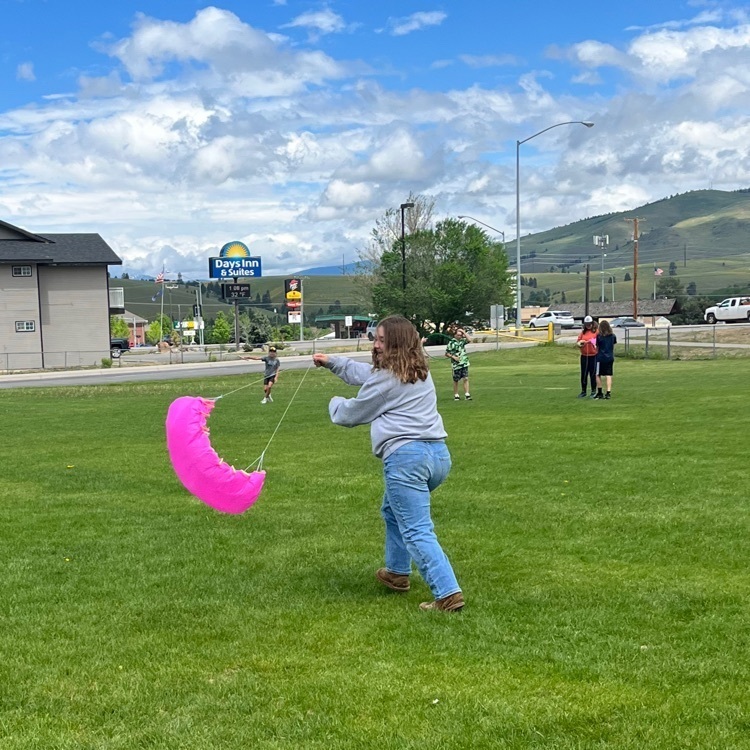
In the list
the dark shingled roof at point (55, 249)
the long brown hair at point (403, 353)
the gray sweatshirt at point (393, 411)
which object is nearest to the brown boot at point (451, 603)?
the gray sweatshirt at point (393, 411)

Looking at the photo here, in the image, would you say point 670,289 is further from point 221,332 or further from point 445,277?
point 445,277

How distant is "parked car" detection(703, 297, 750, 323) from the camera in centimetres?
7369

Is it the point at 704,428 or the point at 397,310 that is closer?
the point at 704,428

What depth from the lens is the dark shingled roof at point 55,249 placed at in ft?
208

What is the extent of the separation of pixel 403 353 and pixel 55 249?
2557 inches

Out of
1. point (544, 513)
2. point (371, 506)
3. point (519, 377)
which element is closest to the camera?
point (544, 513)

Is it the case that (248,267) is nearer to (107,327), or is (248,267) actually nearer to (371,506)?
(107,327)

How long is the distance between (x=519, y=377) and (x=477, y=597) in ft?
91.5

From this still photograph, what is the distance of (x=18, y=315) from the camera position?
63.8m

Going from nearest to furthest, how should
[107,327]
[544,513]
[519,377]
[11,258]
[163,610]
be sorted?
1. [163,610]
2. [544,513]
3. [519,377]
4. [11,258]
5. [107,327]

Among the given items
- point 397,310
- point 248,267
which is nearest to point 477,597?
point 397,310

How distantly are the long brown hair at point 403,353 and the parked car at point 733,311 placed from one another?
72.8m

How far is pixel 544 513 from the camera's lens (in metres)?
9.60

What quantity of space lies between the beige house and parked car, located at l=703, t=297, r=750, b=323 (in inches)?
1882
